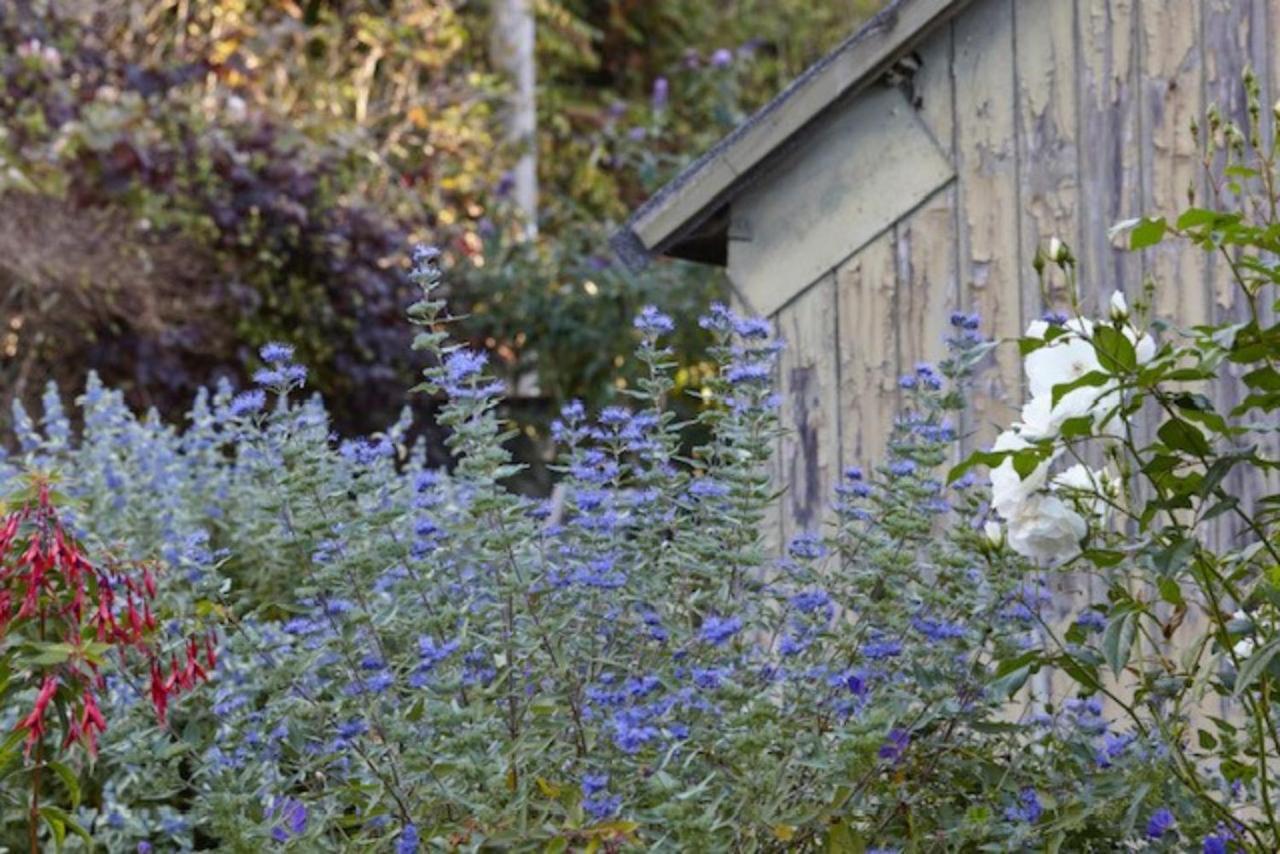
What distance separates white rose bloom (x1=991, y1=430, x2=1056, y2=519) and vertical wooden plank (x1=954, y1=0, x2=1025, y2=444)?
201 cm

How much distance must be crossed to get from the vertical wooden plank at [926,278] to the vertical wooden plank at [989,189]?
31 mm

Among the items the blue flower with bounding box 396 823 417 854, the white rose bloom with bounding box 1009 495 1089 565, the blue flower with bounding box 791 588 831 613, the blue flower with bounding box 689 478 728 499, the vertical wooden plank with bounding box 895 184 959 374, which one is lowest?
the blue flower with bounding box 396 823 417 854

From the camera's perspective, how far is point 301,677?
3.59 m

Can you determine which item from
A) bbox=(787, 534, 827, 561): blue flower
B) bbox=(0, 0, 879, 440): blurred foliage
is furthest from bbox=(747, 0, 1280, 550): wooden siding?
bbox=(0, 0, 879, 440): blurred foliage

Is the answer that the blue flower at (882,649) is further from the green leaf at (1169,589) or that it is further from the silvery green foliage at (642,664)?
the green leaf at (1169,589)

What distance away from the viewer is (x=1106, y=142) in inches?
195

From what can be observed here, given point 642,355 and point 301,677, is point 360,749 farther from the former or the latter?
point 642,355

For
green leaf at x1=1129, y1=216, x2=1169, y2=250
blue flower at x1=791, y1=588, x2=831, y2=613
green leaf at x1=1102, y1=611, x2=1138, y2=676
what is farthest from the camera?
blue flower at x1=791, y1=588, x2=831, y2=613

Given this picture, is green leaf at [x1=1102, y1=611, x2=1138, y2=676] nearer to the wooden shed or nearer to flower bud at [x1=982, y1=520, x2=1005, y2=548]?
flower bud at [x1=982, y1=520, x2=1005, y2=548]

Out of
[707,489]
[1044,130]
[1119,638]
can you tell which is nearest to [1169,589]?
[1119,638]

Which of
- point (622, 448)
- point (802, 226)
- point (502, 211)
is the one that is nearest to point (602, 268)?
point (502, 211)

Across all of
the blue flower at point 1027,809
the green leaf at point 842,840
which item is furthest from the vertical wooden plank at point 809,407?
the green leaf at point 842,840

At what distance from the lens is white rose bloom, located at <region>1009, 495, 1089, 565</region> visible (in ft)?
9.87

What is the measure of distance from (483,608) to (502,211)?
363 inches
